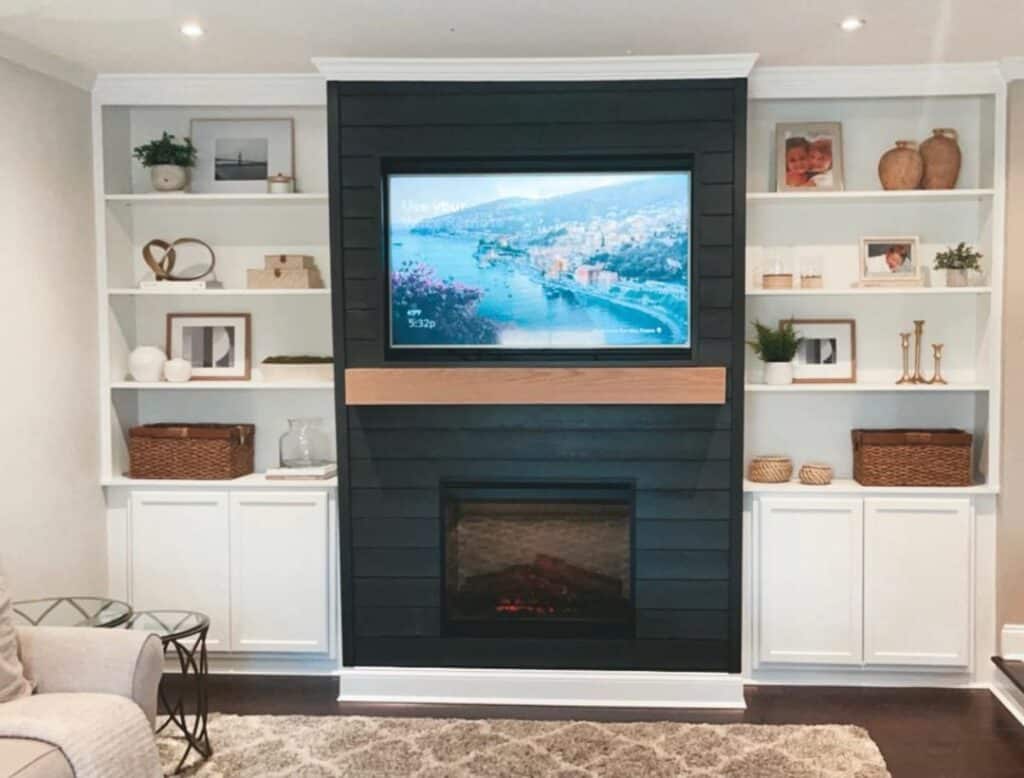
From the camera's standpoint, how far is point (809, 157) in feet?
14.0

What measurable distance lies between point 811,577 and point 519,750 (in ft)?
4.67

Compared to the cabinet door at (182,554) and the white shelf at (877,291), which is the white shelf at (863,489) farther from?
the cabinet door at (182,554)

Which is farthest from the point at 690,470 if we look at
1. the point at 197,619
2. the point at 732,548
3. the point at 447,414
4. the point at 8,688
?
the point at 8,688

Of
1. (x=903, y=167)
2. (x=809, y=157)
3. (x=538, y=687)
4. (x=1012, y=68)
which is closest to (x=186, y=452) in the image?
(x=538, y=687)

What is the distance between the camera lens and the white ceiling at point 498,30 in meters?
3.29

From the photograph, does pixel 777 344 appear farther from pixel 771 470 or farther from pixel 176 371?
pixel 176 371

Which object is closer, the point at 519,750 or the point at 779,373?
the point at 519,750

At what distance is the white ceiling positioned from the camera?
3289mm

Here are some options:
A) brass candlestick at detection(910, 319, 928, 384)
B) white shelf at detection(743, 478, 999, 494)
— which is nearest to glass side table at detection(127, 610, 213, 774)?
white shelf at detection(743, 478, 999, 494)

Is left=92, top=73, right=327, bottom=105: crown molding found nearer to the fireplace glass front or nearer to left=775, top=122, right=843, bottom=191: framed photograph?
the fireplace glass front

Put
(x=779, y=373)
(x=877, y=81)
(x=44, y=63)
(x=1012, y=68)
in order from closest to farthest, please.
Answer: (x=44, y=63) → (x=1012, y=68) → (x=877, y=81) → (x=779, y=373)

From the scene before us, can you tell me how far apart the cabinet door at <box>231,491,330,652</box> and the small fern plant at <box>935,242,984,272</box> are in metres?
2.71

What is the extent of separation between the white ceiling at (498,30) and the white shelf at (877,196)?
51 centimetres

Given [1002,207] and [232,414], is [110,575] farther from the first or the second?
[1002,207]
